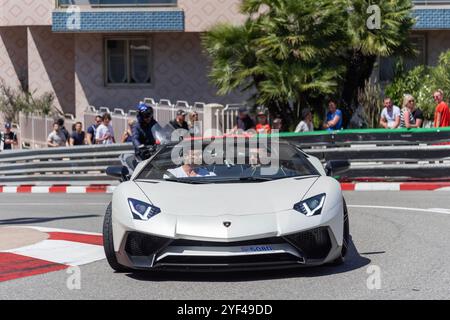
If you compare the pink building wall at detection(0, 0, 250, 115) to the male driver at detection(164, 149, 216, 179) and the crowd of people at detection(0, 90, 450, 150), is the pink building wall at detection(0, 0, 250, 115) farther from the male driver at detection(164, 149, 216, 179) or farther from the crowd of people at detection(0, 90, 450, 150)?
the male driver at detection(164, 149, 216, 179)

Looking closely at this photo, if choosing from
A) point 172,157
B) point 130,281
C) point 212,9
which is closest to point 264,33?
point 212,9

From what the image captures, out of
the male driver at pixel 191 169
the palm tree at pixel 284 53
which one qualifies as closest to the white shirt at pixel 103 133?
the palm tree at pixel 284 53

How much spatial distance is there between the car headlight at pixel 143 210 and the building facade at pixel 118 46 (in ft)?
70.3

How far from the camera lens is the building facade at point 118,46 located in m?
29.0

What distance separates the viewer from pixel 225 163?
9.07 m

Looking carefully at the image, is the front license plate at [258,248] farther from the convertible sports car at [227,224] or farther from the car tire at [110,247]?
the car tire at [110,247]

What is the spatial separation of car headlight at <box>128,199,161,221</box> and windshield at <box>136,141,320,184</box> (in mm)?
766

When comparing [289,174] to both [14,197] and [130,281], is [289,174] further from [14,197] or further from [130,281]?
[14,197]

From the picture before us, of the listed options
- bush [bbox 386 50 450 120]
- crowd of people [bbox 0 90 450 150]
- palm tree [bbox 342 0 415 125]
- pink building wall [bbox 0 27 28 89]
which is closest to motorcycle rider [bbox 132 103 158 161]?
crowd of people [bbox 0 90 450 150]

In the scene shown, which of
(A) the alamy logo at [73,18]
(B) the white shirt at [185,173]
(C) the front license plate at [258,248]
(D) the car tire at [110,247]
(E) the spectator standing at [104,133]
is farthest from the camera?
(A) the alamy logo at [73,18]

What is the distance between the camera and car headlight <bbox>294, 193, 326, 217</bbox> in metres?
7.45

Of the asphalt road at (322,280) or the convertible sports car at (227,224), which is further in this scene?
the convertible sports car at (227,224)

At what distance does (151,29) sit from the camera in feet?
95.3

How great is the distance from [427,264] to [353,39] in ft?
53.1
